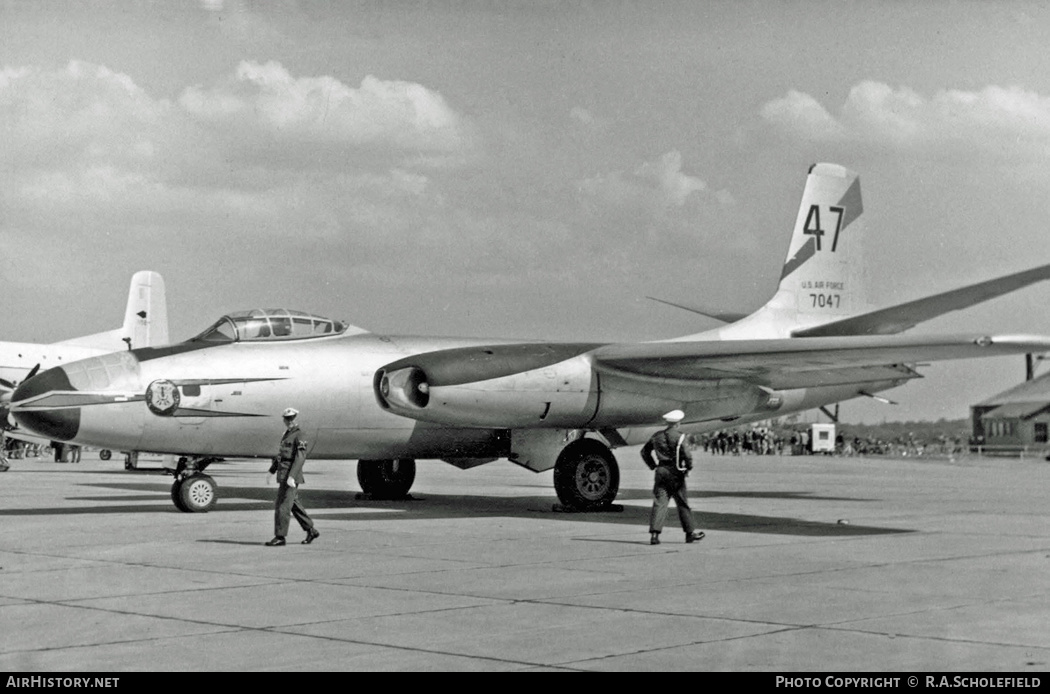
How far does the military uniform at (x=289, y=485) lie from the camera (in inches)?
546

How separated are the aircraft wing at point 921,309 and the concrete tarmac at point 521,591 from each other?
10.6 ft

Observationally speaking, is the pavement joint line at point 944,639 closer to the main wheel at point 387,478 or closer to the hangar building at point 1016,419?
the main wheel at point 387,478

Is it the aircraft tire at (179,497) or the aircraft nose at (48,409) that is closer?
the aircraft nose at (48,409)

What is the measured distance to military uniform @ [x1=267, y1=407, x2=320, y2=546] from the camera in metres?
13.9

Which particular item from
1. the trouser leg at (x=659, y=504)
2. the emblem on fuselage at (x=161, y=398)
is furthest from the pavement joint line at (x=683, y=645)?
the emblem on fuselage at (x=161, y=398)

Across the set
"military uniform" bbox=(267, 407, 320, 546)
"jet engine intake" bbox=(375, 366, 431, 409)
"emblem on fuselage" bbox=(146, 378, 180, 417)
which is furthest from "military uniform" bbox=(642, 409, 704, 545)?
"emblem on fuselage" bbox=(146, 378, 180, 417)

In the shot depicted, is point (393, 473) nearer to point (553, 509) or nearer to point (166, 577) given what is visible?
point (553, 509)

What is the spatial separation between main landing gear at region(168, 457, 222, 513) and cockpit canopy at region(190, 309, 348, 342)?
190 cm

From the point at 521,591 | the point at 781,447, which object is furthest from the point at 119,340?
the point at 521,591

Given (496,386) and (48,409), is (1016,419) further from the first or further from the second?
(48,409)

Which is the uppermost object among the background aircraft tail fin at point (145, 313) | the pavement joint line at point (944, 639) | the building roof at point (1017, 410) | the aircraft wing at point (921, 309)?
the background aircraft tail fin at point (145, 313)

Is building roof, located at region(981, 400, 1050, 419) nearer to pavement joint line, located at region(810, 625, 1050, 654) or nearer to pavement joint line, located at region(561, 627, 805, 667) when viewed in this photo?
pavement joint line, located at region(810, 625, 1050, 654)

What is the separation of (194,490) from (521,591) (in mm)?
9707
